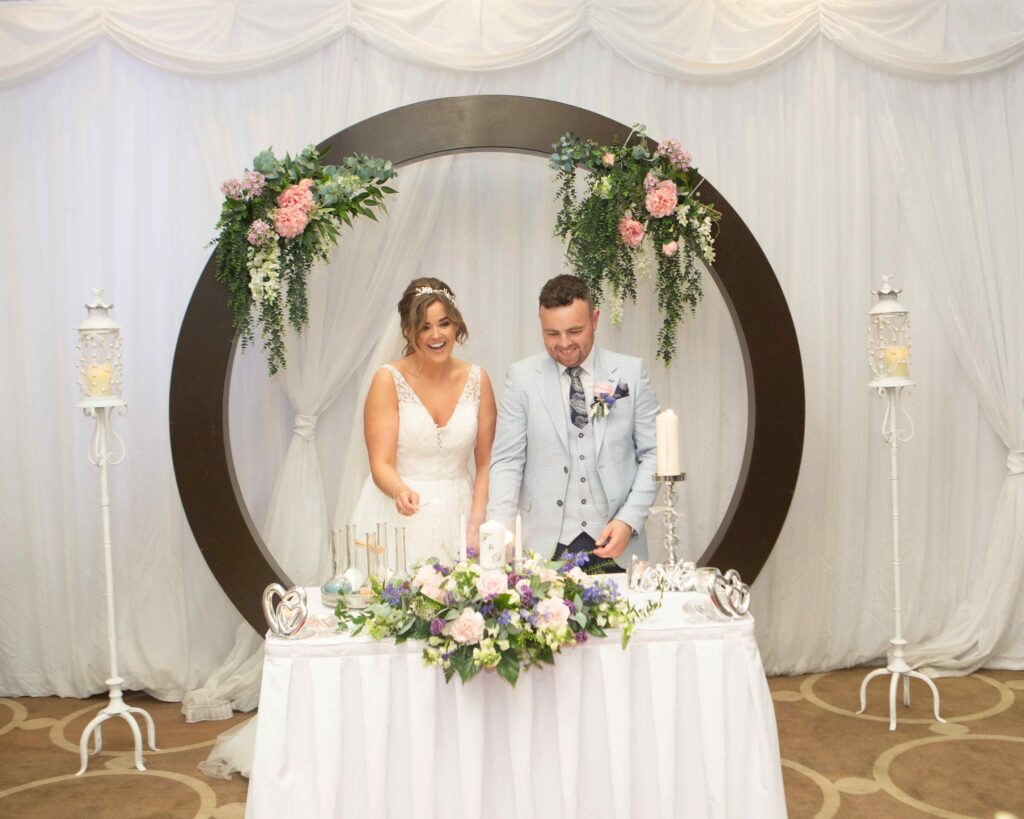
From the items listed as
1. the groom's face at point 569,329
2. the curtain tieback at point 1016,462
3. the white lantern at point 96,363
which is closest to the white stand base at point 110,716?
the white lantern at point 96,363

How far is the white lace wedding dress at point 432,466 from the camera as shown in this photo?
3865 mm

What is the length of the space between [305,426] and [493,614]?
7.12 feet

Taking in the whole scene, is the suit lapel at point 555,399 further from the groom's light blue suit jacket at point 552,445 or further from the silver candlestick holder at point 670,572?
the silver candlestick holder at point 670,572

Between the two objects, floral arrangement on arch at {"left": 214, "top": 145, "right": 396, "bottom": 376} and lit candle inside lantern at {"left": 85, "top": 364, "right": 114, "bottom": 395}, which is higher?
floral arrangement on arch at {"left": 214, "top": 145, "right": 396, "bottom": 376}

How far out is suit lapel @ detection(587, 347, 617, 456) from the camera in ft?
11.5

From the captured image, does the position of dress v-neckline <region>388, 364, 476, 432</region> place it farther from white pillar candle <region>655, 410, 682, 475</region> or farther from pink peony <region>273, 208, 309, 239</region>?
white pillar candle <region>655, 410, 682, 475</region>

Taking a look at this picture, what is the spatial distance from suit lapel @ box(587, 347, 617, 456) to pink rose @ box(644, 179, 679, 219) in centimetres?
64

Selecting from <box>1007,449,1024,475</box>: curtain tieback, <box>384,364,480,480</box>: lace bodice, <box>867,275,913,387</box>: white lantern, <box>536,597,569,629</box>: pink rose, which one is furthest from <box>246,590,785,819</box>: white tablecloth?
<box>1007,449,1024,475</box>: curtain tieback

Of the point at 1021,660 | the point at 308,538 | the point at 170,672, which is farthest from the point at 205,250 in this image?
the point at 1021,660

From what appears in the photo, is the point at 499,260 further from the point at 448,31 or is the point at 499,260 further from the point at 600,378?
the point at 600,378

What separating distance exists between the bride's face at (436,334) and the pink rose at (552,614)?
1525 millimetres

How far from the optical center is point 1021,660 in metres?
4.68

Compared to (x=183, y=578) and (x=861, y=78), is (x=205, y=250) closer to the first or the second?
(x=183, y=578)

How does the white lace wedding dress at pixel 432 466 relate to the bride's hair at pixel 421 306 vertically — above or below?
below
